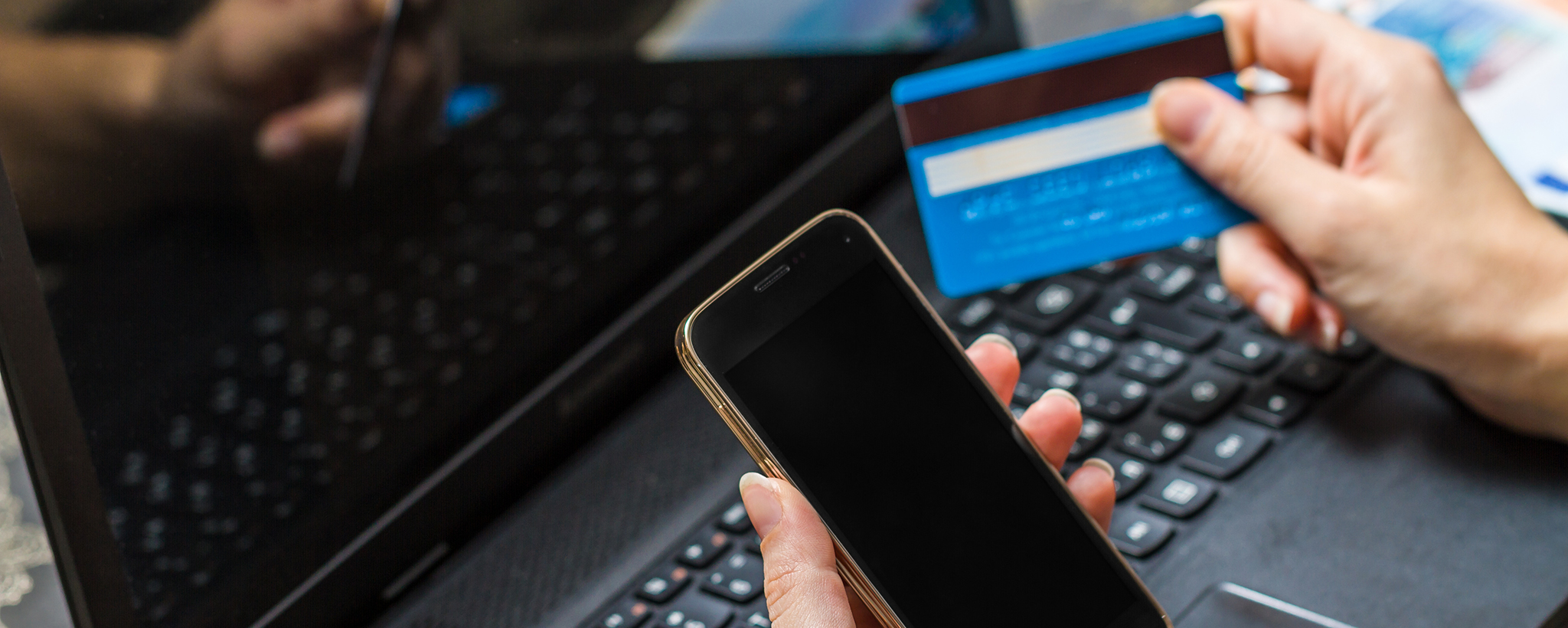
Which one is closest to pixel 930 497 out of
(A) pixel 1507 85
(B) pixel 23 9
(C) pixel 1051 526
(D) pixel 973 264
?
(C) pixel 1051 526

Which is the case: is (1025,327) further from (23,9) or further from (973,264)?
(23,9)

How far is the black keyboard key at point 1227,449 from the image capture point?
447 mm

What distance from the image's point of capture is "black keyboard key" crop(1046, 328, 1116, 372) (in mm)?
498

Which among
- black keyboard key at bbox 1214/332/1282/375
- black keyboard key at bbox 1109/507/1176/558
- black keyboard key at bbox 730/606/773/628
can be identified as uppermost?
black keyboard key at bbox 1214/332/1282/375

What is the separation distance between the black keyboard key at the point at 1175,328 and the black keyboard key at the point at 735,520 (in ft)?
0.69

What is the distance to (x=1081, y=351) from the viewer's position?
51 centimetres

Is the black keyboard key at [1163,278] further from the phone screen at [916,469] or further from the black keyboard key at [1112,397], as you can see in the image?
the phone screen at [916,469]

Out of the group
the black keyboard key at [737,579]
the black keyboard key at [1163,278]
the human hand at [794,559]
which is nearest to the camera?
the human hand at [794,559]

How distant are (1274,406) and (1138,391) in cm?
6

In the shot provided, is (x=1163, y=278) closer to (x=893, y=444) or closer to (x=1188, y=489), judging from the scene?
(x=1188, y=489)

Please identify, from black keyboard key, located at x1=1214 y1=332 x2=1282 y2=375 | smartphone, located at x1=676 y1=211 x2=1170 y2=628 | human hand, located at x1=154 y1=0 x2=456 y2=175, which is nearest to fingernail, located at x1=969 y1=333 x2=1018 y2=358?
smartphone, located at x1=676 y1=211 x2=1170 y2=628

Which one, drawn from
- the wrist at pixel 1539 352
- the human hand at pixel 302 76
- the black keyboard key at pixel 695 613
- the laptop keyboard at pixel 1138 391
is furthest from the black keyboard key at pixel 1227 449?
the human hand at pixel 302 76

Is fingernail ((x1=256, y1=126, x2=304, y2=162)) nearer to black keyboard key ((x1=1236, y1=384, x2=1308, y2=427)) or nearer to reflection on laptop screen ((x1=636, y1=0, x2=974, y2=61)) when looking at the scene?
reflection on laptop screen ((x1=636, y1=0, x2=974, y2=61))

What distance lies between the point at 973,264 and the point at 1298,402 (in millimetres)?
155
